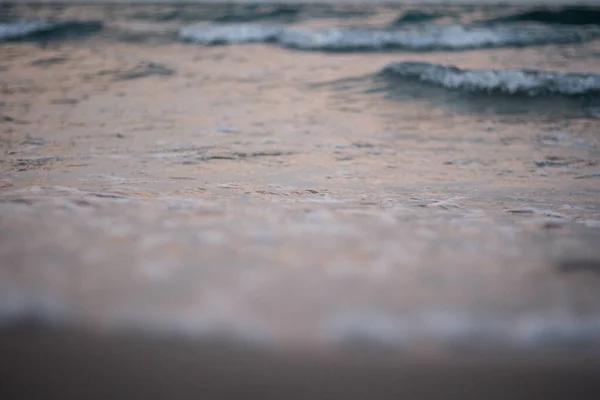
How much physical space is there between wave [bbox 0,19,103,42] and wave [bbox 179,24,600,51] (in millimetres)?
2741

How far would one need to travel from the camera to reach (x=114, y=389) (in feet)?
2.61

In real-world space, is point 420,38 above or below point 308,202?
above

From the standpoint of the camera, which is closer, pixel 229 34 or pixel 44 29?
pixel 229 34

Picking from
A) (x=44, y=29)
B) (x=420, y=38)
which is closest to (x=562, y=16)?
(x=420, y=38)

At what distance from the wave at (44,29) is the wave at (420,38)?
2.74 m

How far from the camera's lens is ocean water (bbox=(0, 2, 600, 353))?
928 mm

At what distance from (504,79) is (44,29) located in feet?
34.3

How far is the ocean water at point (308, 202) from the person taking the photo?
93cm

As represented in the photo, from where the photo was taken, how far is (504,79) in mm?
5426

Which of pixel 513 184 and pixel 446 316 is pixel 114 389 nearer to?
pixel 446 316

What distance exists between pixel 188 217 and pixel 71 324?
0.54 meters

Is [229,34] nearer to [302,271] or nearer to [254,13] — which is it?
[254,13]

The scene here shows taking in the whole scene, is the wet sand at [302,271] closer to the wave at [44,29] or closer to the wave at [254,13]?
the wave at [44,29]

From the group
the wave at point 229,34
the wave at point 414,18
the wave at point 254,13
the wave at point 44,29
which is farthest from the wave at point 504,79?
the wave at point 44,29
